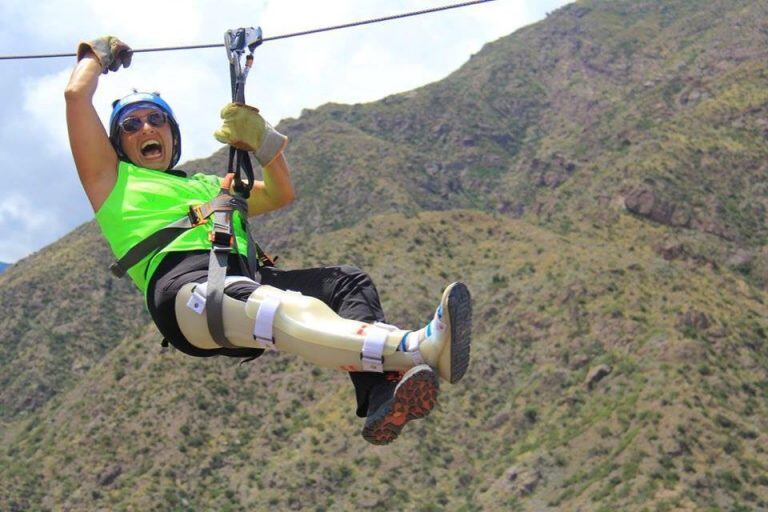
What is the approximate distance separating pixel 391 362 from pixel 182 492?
6113 cm

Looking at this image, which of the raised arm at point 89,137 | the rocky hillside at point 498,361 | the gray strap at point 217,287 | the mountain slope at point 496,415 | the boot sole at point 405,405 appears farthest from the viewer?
the rocky hillside at point 498,361

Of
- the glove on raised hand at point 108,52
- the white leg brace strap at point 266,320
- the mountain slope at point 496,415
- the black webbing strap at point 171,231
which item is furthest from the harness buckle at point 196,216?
the mountain slope at point 496,415

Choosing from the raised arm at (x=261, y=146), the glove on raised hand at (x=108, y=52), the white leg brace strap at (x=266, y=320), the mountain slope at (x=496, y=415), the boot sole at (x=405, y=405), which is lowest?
the mountain slope at (x=496, y=415)

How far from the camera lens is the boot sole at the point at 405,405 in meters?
6.42

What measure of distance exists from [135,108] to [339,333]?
8.57 feet

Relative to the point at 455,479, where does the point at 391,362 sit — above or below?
above

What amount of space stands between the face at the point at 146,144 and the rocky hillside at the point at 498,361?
46.8 metres

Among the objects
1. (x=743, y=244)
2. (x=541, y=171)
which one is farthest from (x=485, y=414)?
(x=541, y=171)

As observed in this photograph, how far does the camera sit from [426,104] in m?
149

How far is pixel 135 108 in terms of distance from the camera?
26.8 feet

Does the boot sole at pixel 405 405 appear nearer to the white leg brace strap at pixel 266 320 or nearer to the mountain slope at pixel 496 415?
the white leg brace strap at pixel 266 320

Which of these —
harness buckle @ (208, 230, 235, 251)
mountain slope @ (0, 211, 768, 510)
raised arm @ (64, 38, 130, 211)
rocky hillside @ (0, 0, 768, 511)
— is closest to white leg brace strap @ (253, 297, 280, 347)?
harness buckle @ (208, 230, 235, 251)

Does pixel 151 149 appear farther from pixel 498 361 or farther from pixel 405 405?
pixel 498 361

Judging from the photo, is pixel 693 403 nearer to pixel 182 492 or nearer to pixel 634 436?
pixel 634 436
